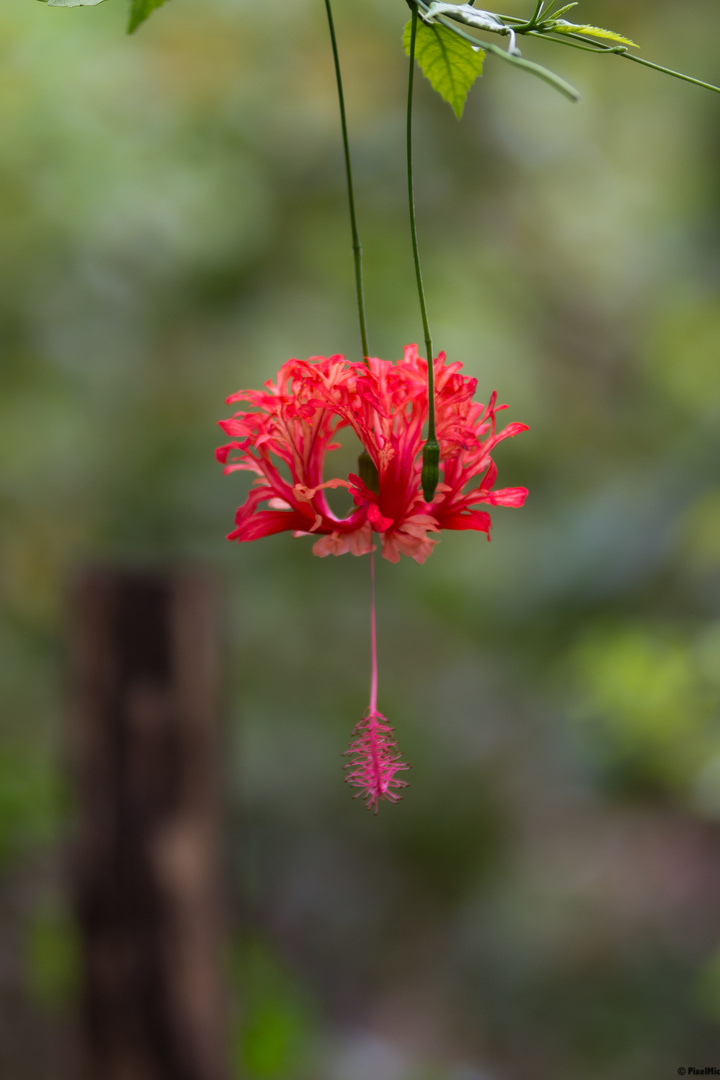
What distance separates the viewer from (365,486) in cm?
91

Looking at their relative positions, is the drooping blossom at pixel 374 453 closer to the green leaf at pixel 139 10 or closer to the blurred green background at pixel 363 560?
the green leaf at pixel 139 10

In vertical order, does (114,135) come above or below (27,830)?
above

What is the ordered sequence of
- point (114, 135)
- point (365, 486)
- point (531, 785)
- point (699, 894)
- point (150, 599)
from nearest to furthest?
point (365, 486) < point (150, 599) < point (114, 135) < point (699, 894) < point (531, 785)

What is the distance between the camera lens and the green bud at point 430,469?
33.2 inches

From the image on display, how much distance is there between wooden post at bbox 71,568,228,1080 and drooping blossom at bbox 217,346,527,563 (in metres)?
1.36

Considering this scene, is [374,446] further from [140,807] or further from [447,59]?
[140,807]

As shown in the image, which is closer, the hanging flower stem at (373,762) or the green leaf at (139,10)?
the green leaf at (139,10)

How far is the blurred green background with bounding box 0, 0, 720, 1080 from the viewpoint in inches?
135

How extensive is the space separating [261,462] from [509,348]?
308cm

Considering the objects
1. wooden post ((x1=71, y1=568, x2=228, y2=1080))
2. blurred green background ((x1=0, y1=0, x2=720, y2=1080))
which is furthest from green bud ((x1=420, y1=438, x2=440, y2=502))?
blurred green background ((x1=0, y1=0, x2=720, y2=1080))

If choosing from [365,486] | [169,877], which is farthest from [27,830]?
[365,486]

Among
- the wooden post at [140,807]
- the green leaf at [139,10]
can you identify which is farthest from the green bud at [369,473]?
the wooden post at [140,807]

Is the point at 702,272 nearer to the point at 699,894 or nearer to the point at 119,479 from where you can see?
the point at 119,479

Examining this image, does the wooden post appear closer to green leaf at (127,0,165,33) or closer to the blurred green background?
the blurred green background
